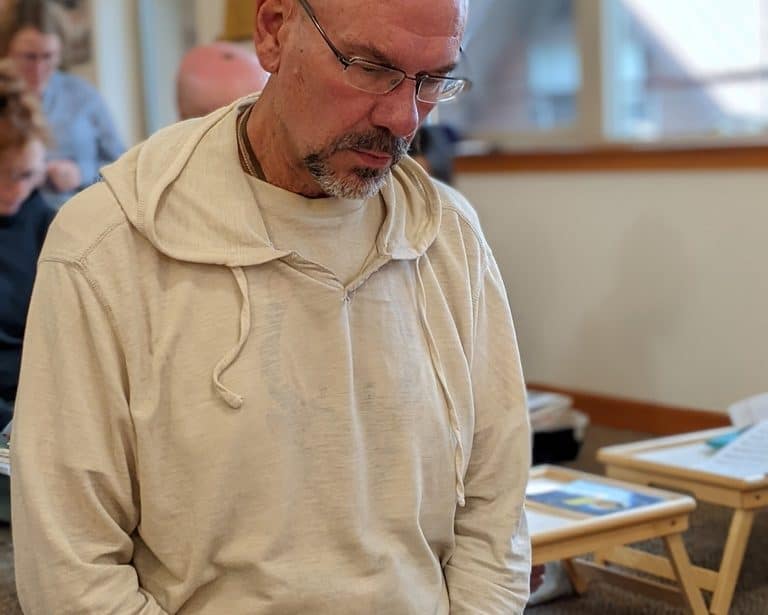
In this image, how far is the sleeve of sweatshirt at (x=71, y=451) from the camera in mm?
1104

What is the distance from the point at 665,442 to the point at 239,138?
4.93 feet

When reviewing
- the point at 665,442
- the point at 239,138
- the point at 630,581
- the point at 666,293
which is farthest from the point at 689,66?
the point at 239,138

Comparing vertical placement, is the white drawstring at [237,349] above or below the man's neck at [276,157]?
below

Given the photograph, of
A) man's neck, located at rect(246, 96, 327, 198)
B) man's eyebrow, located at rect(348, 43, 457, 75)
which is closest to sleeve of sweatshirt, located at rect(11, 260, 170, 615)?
man's neck, located at rect(246, 96, 327, 198)

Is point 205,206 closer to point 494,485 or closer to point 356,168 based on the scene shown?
point 356,168

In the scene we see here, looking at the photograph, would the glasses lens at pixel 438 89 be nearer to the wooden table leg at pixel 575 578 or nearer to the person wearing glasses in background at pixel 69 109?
the wooden table leg at pixel 575 578

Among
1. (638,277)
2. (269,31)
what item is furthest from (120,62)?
(269,31)

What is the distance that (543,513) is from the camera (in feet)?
6.67

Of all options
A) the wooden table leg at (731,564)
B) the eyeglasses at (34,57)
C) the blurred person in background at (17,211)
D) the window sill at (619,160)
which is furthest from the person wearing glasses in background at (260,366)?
the eyeglasses at (34,57)

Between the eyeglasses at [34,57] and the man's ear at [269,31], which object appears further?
the eyeglasses at [34,57]

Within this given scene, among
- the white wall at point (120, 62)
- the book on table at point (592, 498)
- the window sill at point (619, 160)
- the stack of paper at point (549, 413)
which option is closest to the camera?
the book on table at point (592, 498)

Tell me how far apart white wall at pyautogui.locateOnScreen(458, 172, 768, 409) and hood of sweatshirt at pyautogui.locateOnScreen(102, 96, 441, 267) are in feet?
7.67

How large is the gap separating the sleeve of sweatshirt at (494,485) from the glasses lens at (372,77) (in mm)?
320

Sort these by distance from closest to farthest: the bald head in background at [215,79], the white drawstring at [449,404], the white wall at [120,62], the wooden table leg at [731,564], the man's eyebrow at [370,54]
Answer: the man's eyebrow at [370,54] → the white drawstring at [449,404] → the wooden table leg at [731,564] → the bald head in background at [215,79] → the white wall at [120,62]
